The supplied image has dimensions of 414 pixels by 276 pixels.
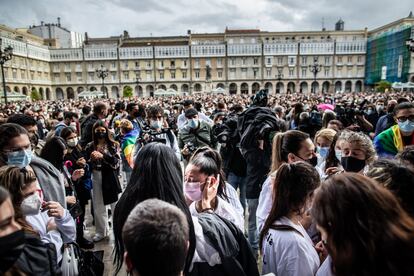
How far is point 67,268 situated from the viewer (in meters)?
1.90

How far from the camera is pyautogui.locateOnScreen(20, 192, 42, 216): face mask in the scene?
5.67ft

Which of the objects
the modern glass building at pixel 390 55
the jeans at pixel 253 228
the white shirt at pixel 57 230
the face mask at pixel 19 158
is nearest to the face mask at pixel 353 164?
the jeans at pixel 253 228

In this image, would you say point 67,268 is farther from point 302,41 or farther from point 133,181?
point 302,41

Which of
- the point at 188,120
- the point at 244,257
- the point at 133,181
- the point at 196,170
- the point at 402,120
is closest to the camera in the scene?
the point at 244,257

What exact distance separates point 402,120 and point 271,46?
57598 millimetres

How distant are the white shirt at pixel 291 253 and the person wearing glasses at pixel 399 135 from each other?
230 cm

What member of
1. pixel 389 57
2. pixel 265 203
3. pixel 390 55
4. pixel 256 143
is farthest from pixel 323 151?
pixel 389 57

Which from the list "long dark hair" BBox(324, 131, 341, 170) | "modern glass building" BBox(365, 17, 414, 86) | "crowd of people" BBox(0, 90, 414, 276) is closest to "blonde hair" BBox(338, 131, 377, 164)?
"crowd of people" BBox(0, 90, 414, 276)

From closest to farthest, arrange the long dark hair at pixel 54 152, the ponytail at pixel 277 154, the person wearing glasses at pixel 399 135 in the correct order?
the ponytail at pixel 277 154 → the long dark hair at pixel 54 152 → the person wearing glasses at pixel 399 135

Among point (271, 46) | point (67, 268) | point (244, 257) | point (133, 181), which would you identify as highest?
point (271, 46)

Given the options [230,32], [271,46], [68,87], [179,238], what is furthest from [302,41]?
[179,238]

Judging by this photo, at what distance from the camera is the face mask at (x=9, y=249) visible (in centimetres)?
119

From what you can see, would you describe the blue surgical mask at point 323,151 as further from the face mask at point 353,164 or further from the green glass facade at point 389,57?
the green glass facade at point 389,57

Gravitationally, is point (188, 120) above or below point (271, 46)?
below
